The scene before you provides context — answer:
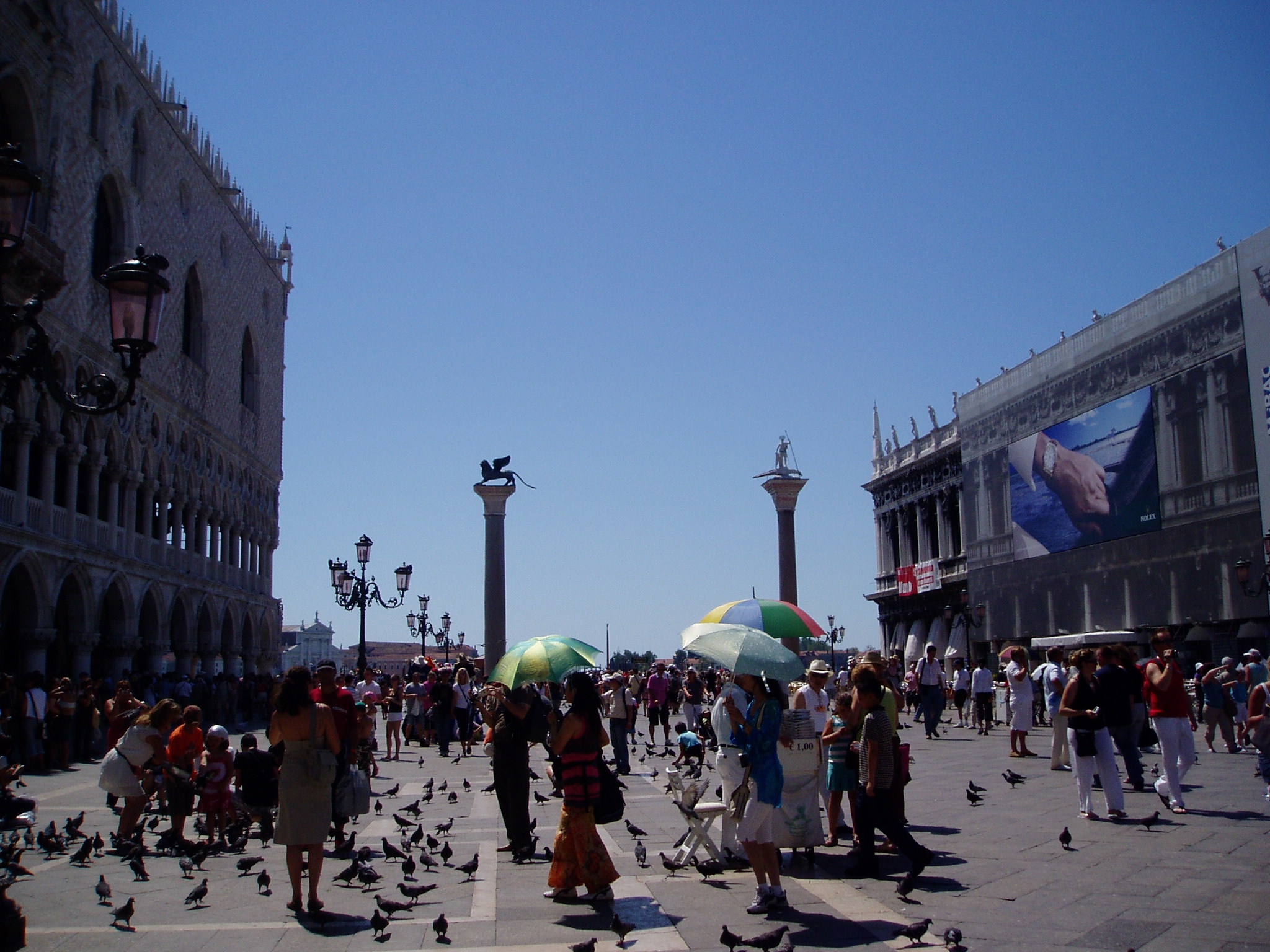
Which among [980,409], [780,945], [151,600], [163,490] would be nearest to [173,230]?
[163,490]

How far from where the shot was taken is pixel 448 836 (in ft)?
28.6

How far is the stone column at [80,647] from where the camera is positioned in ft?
75.0

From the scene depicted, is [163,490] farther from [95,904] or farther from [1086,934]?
[1086,934]

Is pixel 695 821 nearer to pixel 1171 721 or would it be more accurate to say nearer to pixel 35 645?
pixel 1171 721

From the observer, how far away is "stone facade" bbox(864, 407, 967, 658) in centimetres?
4009

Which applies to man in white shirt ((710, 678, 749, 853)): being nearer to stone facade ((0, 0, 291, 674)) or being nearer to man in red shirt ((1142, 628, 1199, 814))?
man in red shirt ((1142, 628, 1199, 814))

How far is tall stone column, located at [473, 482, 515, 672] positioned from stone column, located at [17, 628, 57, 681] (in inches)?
327

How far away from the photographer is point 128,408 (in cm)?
2531

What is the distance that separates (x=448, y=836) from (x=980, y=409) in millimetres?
28978

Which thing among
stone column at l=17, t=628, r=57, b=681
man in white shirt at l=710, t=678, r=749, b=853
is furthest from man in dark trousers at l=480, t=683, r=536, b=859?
stone column at l=17, t=628, r=57, b=681

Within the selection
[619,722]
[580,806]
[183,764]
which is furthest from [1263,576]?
[183,764]

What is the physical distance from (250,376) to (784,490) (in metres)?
22.2

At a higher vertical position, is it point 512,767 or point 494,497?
point 494,497

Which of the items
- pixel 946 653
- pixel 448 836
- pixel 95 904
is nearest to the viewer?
pixel 95 904
